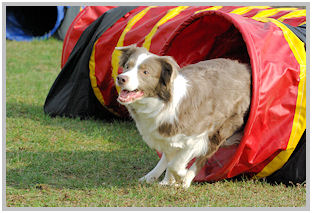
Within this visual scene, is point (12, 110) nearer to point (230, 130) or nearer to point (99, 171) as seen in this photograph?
point (99, 171)

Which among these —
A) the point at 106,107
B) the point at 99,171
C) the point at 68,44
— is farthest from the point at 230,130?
the point at 68,44

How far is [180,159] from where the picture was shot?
4527mm

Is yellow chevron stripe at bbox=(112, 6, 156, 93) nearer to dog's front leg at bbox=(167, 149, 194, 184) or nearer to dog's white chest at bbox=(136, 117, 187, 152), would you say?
dog's white chest at bbox=(136, 117, 187, 152)

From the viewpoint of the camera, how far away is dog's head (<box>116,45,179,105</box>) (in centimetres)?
414

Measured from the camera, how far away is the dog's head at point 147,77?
4141 mm

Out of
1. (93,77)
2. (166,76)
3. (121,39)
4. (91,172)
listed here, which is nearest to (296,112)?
(166,76)

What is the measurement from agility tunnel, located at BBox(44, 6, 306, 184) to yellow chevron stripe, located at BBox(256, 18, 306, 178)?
0.03 ft

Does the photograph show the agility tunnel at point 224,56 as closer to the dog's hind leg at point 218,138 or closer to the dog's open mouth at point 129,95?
the dog's hind leg at point 218,138

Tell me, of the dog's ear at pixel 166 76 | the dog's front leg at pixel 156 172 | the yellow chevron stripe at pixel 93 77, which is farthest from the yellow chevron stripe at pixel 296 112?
the yellow chevron stripe at pixel 93 77

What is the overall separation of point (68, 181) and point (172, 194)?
3.73ft

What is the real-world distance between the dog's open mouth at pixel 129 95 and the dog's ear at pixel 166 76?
21 cm

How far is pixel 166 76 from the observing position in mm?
4266

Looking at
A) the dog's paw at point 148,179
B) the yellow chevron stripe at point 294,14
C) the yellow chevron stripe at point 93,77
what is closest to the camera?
the dog's paw at point 148,179

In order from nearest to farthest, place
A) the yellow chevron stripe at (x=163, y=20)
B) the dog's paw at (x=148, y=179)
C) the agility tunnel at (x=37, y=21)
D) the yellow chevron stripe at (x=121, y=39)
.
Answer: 1. the dog's paw at (x=148, y=179)
2. the yellow chevron stripe at (x=163, y=20)
3. the yellow chevron stripe at (x=121, y=39)
4. the agility tunnel at (x=37, y=21)
